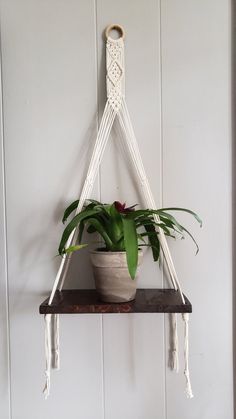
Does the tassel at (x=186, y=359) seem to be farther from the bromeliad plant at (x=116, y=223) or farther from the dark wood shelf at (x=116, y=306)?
the bromeliad plant at (x=116, y=223)

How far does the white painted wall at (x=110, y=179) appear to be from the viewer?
0.74m

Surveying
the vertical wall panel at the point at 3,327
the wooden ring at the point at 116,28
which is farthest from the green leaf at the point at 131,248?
the wooden ring at the point at 116,28

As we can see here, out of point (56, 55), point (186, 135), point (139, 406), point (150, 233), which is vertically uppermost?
point (56, 55)

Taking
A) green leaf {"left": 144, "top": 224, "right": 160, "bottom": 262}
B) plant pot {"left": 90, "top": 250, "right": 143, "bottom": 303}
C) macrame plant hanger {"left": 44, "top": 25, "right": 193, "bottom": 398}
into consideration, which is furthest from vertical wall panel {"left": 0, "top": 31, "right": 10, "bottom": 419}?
green leaf {"left": 144, "top": 224, "right": 160, "bottom": 262}

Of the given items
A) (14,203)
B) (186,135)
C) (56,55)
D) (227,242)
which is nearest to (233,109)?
(186,135)

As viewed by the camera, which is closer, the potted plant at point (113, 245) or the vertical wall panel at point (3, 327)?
the potted plant at point (113, 245)

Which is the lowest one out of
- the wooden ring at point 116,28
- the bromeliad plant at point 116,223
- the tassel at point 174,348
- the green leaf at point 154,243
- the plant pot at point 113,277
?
the tassel at point 174,348

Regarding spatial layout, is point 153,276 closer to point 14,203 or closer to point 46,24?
point 14,203

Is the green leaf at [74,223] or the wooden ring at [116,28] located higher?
the wooden ring at [116,28]

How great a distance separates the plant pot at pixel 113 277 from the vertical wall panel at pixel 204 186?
176 mm

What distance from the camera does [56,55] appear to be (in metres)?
0.74

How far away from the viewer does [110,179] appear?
2.43 feet

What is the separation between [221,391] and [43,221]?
0.59m

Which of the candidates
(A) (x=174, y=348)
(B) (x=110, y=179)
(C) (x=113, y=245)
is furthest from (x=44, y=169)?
(A) (x=174, y=348)
